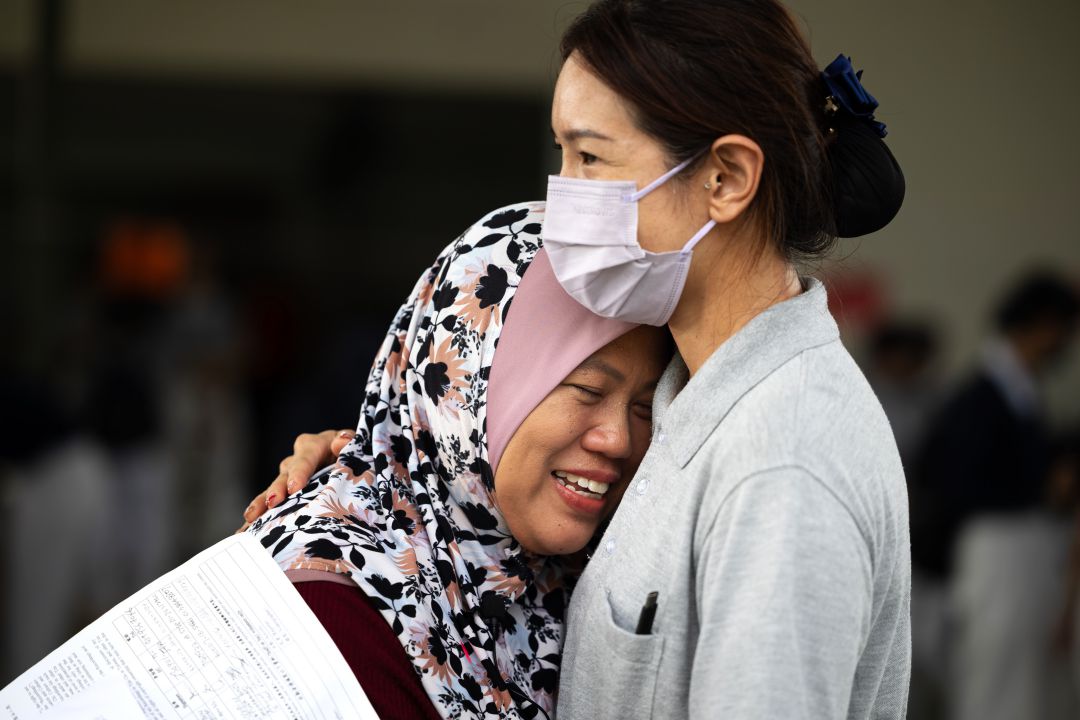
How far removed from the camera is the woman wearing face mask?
1.38 m

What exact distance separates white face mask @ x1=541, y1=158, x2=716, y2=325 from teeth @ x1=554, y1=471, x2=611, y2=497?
262mm

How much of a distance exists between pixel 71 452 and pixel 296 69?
227cm

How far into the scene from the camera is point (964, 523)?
17.4ft

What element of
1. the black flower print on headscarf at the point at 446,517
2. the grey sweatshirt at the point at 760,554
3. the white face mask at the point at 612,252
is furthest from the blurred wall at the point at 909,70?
the grey sweatshirt at the point at 760,554

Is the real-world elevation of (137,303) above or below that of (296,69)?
below

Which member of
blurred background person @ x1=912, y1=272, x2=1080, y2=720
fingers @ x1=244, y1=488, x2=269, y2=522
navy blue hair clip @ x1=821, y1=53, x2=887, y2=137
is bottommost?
blurred background person @ x1=912, y1=272, x2=1080, y2=720

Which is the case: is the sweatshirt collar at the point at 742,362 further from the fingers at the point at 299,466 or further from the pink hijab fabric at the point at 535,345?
the fingers at the point at 299,466

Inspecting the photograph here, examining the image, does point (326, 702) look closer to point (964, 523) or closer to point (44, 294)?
point (964, 523)

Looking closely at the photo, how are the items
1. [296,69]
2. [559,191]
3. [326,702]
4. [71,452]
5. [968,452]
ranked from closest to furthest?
[326,702] < [559,191] < [968,452] < [71,452] < [296,69]

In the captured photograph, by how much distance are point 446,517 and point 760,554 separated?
0.64 m

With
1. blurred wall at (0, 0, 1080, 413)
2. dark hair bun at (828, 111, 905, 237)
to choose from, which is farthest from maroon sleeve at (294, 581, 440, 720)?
blurred wall at (0, 0, 1080, 413)

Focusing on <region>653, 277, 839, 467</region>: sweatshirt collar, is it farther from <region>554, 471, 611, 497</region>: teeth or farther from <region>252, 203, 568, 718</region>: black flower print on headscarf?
<region>252, 203, 568, 718</region>: black flower print on headscarf

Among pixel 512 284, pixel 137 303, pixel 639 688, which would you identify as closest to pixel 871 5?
pixel 137 303

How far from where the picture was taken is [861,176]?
1.62m
